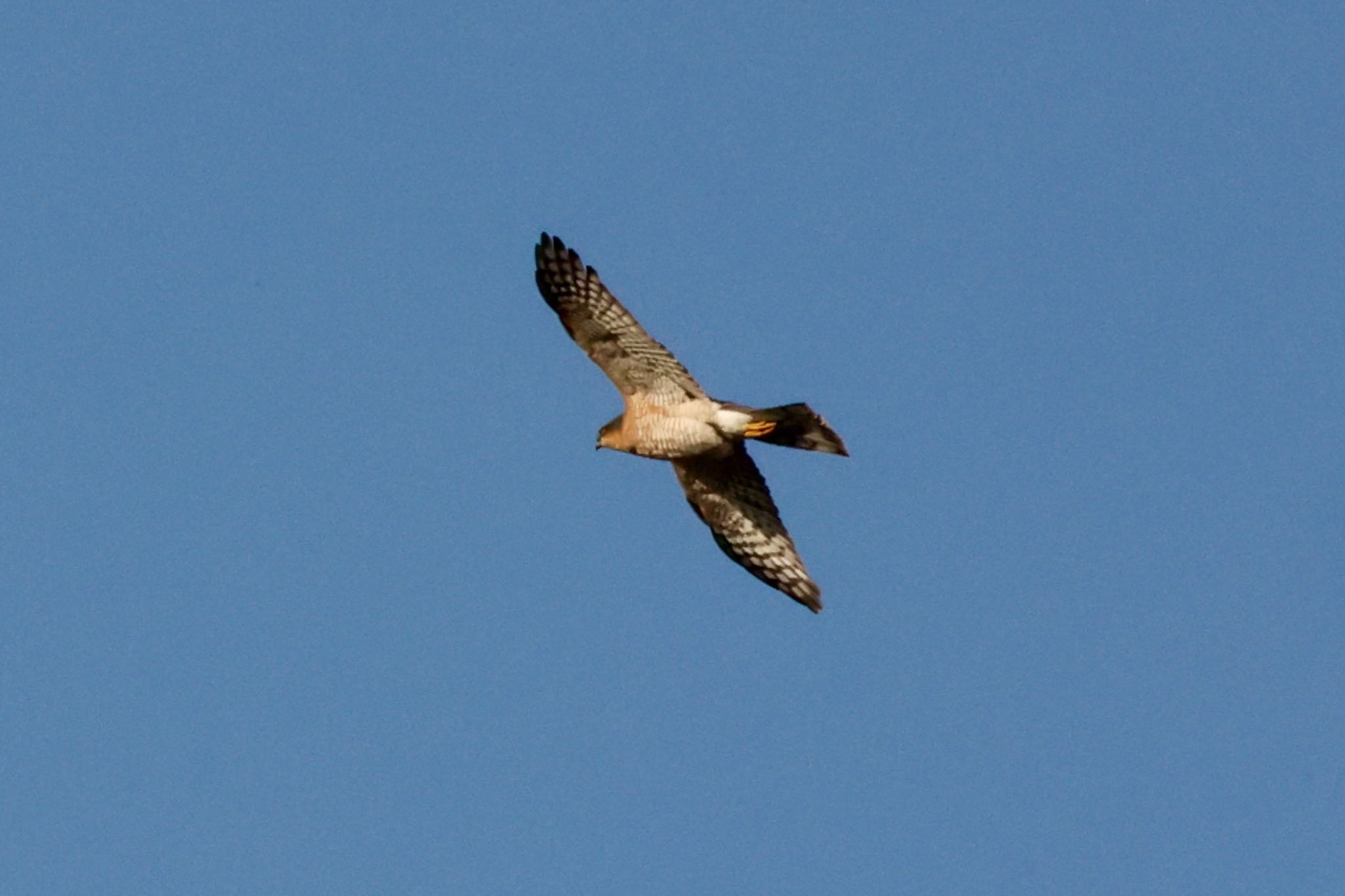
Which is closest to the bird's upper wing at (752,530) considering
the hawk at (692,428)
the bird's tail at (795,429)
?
the hawk at (692,428)

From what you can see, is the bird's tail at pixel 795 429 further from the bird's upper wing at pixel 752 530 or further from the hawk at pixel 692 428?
the bird's upper wing at pixel 752 530

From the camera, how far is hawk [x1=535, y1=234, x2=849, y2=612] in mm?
16297

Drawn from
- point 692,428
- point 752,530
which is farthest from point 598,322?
point 752,530

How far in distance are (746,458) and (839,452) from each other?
133 cm

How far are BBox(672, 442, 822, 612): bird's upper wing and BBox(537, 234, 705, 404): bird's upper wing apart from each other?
1476mm

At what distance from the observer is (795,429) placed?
16.4 meters

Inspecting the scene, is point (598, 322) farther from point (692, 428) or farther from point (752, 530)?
point (752, 530)

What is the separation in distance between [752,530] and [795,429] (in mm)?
1844

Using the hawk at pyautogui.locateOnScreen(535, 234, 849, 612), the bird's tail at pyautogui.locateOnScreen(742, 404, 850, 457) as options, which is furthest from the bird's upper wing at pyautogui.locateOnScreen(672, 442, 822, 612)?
the bird's tail at pyautogui.locateOnScreen(742, 404, 850, 457)

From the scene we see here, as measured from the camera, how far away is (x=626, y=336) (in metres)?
16.3

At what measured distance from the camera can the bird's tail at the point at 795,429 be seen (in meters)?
16.2

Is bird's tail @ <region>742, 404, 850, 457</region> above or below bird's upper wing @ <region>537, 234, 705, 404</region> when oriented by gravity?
below

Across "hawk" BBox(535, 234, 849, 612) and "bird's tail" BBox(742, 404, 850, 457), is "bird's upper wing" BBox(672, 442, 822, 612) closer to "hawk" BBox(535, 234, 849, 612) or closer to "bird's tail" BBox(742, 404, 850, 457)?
"hawk" BBox(535, 234, 849, 612)

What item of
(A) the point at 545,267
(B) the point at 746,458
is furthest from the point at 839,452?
(A) the point at 545,267
